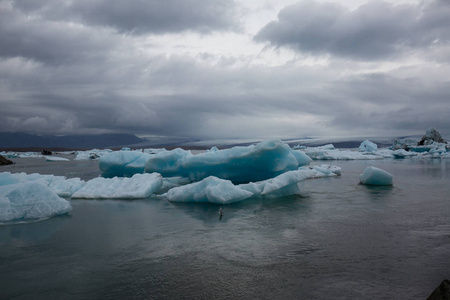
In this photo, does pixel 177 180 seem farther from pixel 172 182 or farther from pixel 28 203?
pixel 28 203

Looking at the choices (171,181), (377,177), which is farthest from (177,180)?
(377,177)

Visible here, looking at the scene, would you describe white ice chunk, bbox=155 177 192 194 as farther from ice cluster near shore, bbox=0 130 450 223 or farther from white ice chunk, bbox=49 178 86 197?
white ice chunk, bbox=49 178 86 197

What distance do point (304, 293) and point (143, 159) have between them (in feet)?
38.8

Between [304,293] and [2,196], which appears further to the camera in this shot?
[2,196]

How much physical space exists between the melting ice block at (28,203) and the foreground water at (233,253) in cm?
30

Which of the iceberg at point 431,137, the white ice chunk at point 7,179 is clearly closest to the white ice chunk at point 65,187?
the white ice chunk at point 7,179

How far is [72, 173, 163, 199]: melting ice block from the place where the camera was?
9570 mm

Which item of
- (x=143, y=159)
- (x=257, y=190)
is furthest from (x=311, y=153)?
(x=257, y=190)

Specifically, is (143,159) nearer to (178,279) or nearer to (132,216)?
(132,216)

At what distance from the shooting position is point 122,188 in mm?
10023

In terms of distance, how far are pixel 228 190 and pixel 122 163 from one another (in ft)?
23.3

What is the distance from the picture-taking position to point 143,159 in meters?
14.2

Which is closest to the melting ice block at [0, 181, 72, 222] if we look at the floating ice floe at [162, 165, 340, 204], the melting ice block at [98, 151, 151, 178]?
the floating ice floe at [162, 165, 340, 204]

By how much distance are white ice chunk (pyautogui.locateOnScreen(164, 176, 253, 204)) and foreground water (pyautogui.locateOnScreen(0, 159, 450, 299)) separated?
657mm
